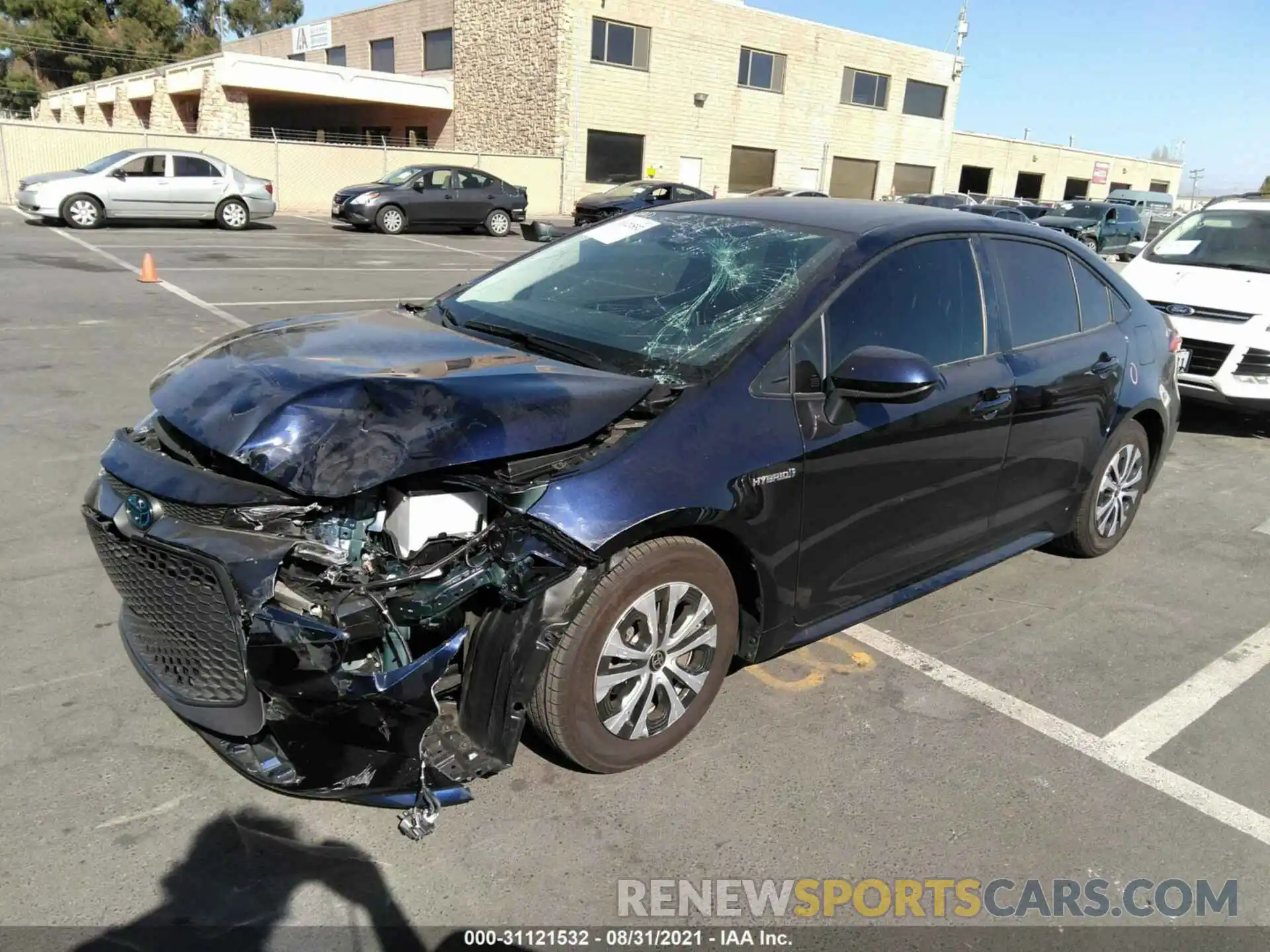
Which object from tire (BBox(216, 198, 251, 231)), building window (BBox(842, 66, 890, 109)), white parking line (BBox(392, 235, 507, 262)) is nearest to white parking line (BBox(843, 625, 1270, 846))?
white parking line (BBox(392, 235, 507, 262))

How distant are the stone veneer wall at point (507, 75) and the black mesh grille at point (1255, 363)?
28015 mm

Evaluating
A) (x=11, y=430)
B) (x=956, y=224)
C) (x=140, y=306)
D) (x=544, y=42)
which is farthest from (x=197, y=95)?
(x=956, y=224)

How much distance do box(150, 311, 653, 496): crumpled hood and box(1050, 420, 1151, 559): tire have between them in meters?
2.89

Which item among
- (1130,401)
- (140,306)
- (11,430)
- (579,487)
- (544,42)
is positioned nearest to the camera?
(579,487)

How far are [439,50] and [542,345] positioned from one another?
37.8 meters

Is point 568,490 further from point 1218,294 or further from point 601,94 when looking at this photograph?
point 601,94

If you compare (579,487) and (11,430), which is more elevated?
(579,487)

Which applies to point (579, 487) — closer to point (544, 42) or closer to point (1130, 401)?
point (1130, 401)

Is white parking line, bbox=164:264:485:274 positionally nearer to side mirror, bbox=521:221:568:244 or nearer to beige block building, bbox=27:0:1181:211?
side mirror, bbox=521:221:568:244

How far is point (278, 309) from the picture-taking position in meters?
10.5

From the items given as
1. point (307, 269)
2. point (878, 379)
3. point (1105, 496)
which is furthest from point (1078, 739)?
point (307, 269)

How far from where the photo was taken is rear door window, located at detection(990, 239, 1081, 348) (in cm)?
411

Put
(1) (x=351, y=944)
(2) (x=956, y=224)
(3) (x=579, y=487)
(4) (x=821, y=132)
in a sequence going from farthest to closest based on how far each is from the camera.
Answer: (4) (x=821, y=132) → (2) (x=956, y=224) → (3) (x=579, y=487) → (1) (x=351, y=944)

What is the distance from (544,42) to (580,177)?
451 centimetres
